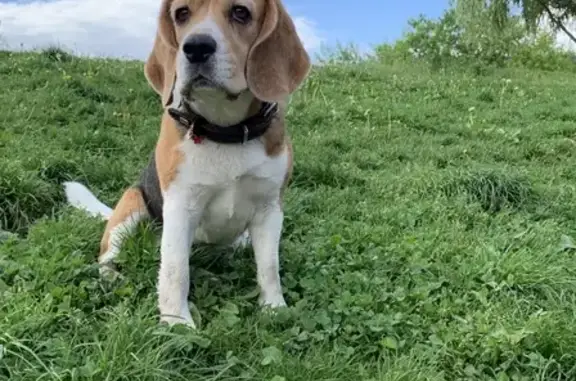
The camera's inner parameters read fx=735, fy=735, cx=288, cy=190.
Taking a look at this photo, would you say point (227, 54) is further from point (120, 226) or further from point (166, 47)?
point (120, 226)

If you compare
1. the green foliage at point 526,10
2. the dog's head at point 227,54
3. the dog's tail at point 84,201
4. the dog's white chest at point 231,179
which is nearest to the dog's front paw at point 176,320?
the dog's white chest at point 231,179

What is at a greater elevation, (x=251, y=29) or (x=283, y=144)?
(x=251, y=29)

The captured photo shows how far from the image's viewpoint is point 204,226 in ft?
11.6

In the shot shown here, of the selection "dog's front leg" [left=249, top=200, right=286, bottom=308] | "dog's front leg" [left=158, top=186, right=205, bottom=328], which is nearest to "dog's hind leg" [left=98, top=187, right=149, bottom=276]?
"dog's front leg" [left=158, top=186, right=205, bottom=328]

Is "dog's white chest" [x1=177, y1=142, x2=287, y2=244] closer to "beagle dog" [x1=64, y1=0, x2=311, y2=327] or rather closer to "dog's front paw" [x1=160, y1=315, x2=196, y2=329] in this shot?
"beagle dog" [x1=64, y1=0, x2=311, y2=327]

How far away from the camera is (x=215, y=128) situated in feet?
10.5

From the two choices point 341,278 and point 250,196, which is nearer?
point 250,196

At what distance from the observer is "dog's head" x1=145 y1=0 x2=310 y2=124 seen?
2879 millimetres

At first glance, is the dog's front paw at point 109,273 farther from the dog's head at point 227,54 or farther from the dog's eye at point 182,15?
the dog's eye at point 182,15

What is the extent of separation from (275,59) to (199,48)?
1.47 ft

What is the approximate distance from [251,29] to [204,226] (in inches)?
38.4

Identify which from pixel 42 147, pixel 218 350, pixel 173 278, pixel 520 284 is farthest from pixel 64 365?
pixel 42 147

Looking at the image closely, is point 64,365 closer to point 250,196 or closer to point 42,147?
point 250,196

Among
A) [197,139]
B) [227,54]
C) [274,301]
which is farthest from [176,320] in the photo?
[227,54]
